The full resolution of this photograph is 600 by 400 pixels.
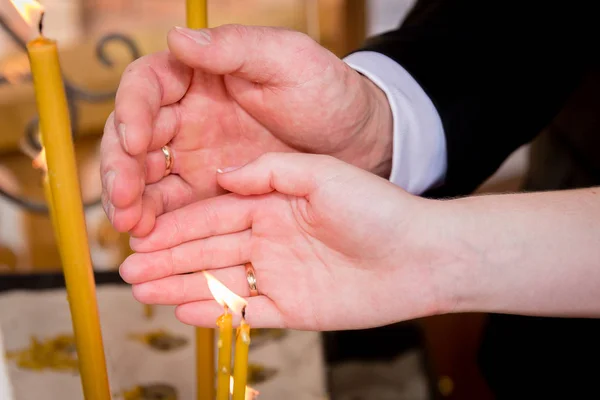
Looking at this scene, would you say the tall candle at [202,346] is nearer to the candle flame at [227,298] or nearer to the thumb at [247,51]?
the thumb at [247,51]

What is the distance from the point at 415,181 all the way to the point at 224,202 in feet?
0.96

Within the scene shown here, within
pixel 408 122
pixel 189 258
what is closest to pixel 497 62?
pixel 408 122

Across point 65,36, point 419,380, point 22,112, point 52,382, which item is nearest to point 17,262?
point 22,112

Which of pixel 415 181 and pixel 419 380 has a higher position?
pixel 415 181

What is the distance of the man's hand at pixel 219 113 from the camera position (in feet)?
1.84

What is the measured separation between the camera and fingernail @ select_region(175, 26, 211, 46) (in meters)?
0.55

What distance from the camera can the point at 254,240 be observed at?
2.15ft

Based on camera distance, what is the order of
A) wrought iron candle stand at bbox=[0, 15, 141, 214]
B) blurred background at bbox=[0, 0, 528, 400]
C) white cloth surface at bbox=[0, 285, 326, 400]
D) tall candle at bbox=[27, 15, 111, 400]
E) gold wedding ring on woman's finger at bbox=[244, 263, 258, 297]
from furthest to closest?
1. blurred background at bbox=[0, 0, 528, 400]
2. wrought iron candle stand at bbox=[0, 15, 141, 214]
3. white cloth surface at bbox=[0, 285, 326, 400]
4. gold wedding ring on woman's finger at bbox=[244, 263, 258, 297]
5. tall candle at bbox=[27, 15, 111, 400]

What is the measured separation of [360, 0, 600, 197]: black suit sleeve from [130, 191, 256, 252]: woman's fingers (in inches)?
12.8

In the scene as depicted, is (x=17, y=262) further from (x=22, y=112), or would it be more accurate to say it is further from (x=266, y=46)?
(x=266, y=46)

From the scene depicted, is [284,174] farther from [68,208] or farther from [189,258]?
[68,208]

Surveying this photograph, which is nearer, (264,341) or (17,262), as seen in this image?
(264,341)

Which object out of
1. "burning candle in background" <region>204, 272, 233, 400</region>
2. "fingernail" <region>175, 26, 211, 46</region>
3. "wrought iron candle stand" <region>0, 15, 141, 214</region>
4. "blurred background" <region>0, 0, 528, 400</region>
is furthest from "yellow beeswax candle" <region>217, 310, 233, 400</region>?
"blurred background" <region>0, 0, 528, 400</region>

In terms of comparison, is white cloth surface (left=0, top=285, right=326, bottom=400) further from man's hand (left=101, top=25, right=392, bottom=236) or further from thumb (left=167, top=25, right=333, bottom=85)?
thumb (left=167, top=25, right=333, bottom=85)
